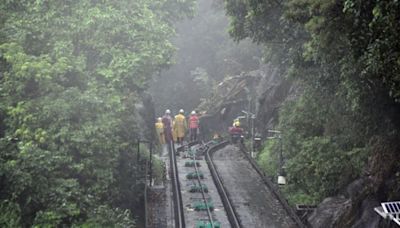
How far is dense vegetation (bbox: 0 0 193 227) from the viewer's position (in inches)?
505

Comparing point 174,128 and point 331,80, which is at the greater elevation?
point 331,80

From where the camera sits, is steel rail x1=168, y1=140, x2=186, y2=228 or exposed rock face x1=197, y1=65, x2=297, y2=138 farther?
exposed rock face x1=197, y1=65, x2=297, y2=138

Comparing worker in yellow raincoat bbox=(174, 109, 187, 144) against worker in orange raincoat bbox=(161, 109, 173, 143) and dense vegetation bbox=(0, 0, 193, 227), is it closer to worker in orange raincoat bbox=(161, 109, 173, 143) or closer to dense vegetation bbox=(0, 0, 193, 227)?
worker in orange raincoat bbox=(161, 109, 173, 143)

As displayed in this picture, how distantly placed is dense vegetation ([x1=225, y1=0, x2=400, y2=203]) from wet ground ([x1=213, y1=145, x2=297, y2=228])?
2.97ft

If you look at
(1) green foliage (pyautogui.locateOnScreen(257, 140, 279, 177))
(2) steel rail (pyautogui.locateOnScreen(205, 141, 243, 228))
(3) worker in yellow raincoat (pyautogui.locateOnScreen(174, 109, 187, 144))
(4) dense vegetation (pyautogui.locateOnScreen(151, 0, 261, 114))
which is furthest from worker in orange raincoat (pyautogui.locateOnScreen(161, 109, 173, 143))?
(4) dense vegetation (pyautogui.locateOnScreen(151, 0, 261, 114))

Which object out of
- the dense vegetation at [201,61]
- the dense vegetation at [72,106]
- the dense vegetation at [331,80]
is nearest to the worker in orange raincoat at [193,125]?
the dense vegetation at [331,80]

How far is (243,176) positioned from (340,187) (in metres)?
5.75

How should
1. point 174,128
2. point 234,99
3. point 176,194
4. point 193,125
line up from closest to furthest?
point 176,194 < point 174,128 < point 193,125 < point 234,99

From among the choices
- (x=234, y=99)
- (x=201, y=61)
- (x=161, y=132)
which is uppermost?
(x=201, y=61)

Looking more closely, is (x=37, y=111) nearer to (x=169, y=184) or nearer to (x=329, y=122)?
(x=169, y=184)

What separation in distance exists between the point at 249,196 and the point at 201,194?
5.64 ft

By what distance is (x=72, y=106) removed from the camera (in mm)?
15680

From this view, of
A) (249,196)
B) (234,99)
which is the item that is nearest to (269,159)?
(249,196)

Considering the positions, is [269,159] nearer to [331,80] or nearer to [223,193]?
[223,193]
